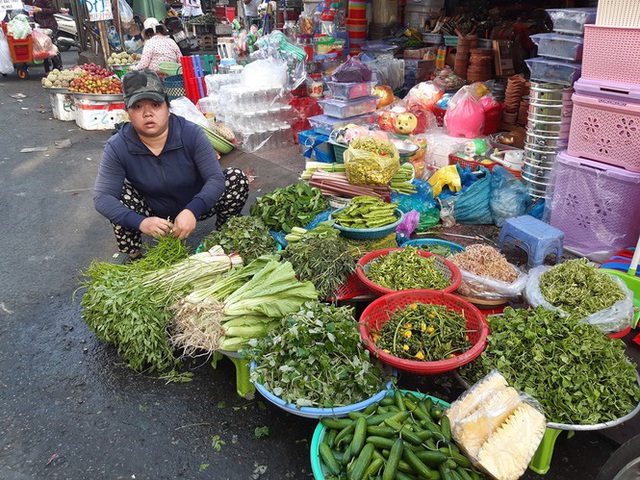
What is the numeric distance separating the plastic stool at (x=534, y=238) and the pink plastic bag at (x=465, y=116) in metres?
2.02

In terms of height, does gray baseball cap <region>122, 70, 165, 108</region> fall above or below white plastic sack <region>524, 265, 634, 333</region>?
above

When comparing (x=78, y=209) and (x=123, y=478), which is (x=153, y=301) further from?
(x=78, y=209)

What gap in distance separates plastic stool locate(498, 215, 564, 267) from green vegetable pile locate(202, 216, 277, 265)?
1814 mm

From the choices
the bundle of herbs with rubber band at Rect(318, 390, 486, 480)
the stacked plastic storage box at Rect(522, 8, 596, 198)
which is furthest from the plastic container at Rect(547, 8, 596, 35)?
the bundle of herbs with rubber band at Rect(318, 390, 486, 480)

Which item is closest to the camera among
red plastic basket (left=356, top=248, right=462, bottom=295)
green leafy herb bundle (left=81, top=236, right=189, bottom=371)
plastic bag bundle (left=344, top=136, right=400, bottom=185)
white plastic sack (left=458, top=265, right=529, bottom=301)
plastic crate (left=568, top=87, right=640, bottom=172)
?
green leafy herb bundle (left=81, top=236, right=189, bottom=371)

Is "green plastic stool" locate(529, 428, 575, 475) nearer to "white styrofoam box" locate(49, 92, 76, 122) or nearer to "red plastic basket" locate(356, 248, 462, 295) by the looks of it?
"red plastic basket" locate(356, 248, 462, 295)

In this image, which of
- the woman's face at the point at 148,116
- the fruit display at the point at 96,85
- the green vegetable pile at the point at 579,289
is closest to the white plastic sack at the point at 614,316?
the green vegetable pile at the point at 579,289

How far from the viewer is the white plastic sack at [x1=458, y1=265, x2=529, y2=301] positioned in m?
3.14

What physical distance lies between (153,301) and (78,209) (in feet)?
10.4

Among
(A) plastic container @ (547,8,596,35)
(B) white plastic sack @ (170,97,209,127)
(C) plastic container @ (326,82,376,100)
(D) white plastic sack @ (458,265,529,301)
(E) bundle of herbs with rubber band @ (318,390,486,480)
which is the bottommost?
(E) bundle of herbs with rubber band @ (318,390,486,480)

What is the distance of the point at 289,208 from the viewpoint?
4012 millimetres

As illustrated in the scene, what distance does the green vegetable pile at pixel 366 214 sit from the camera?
145 inches

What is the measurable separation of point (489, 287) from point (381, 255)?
0.74m

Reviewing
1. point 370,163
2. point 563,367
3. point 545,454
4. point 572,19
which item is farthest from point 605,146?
point 545,454
